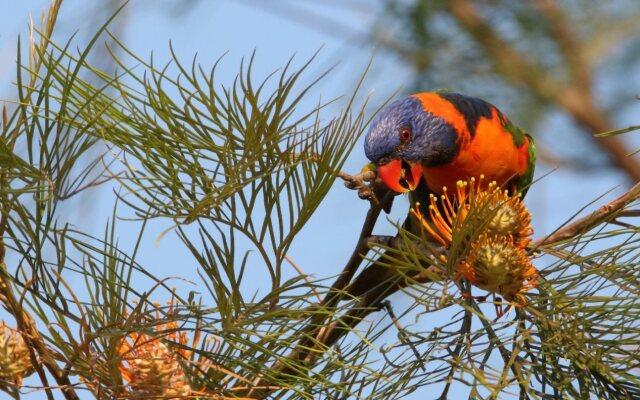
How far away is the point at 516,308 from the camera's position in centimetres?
86

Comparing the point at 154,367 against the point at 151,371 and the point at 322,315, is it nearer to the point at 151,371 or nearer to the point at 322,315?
the point at 151,371

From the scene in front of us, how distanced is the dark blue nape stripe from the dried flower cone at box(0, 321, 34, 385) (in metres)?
1.23

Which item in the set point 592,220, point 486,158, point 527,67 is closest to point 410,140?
point 486,158

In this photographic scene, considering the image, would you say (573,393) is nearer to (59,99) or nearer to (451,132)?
(59,99)

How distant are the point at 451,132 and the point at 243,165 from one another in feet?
3.53

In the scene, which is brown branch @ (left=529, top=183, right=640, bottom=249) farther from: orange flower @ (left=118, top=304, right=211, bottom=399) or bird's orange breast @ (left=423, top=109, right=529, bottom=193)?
bird's orange breast @ (left=423, top=109, right=529, bottom=193)

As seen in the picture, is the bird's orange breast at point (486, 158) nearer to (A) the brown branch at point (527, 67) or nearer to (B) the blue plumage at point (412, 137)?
(B) the blue plumage at point (412, 137)

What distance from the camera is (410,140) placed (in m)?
1.86

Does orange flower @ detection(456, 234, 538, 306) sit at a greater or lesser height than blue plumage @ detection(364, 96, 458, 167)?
lesser

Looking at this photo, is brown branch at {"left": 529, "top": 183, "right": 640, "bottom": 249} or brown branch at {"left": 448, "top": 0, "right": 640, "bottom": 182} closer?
brown branch at {"left": 529, "top": 183, "right": 640, "bottom": 249}

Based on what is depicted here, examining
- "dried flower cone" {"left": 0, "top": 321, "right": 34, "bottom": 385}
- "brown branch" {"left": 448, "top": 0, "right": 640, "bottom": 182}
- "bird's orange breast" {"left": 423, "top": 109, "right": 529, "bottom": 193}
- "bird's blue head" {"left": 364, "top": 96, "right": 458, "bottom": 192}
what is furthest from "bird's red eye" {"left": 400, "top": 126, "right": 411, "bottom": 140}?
"dried flower cone" {"left": 0, "top": 321, "right": 34, "bottom": 385}

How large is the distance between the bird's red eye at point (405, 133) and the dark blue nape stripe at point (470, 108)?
14 centimetres

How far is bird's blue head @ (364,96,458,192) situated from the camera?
5.97 ft

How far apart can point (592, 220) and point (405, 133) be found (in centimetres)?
96
